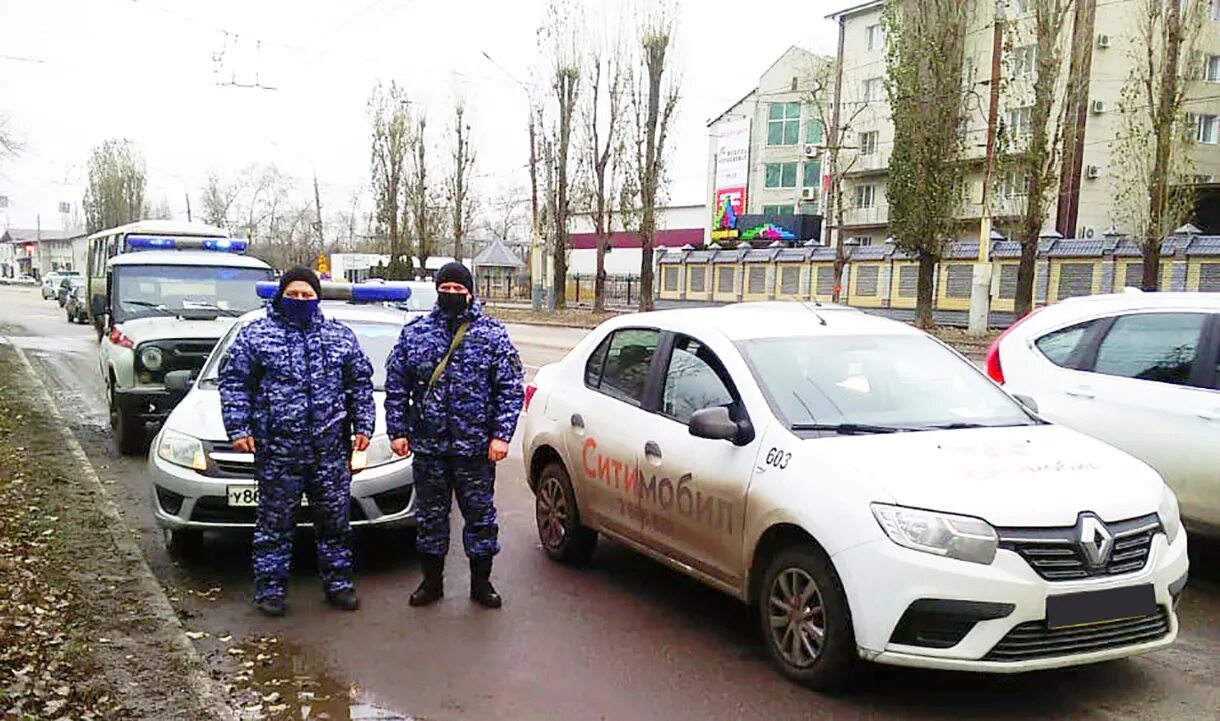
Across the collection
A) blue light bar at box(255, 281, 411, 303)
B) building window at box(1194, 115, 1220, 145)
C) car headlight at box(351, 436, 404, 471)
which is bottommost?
car headlight at box(351, 436, 404, 471)

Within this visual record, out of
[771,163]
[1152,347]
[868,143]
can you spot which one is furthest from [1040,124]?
[771,163]

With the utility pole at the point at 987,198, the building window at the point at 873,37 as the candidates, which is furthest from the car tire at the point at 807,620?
the building window at the point at 873,37

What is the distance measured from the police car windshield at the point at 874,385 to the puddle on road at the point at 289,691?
7.65 feet

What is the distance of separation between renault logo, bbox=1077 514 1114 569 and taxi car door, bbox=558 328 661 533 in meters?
2.30

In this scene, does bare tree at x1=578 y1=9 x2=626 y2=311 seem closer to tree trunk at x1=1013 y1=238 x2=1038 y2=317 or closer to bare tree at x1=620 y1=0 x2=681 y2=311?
bare tree at x1=620 y1=0 x2=681 y2=311

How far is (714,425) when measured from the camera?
477cm

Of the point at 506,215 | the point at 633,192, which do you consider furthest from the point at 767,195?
the point at 506,215

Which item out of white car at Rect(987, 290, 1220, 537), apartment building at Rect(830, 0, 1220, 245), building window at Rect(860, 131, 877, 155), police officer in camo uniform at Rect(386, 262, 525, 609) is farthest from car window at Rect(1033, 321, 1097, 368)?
building window at Rect(860, 131, 877, 155)

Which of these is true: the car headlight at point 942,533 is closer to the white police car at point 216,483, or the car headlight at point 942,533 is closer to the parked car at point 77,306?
the white police car at point 216,483

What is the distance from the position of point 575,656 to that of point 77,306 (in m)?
33.9

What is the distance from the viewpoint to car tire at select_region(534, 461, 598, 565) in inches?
246

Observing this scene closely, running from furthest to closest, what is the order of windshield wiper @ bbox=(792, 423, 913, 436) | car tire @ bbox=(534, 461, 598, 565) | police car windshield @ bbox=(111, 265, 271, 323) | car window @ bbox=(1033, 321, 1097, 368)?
1. police car windshield @ bbox=(111, 265, 271, 323)
2. car window @ bbox=(1033, 321, 1097, 368)
3. car tire @ bbox=(534, 461, 598, 565)
4. windshield wiper @ bbox=(792, 423, 913, 436)

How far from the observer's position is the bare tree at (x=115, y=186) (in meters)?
83.8

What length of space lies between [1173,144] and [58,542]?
89.6 ft
